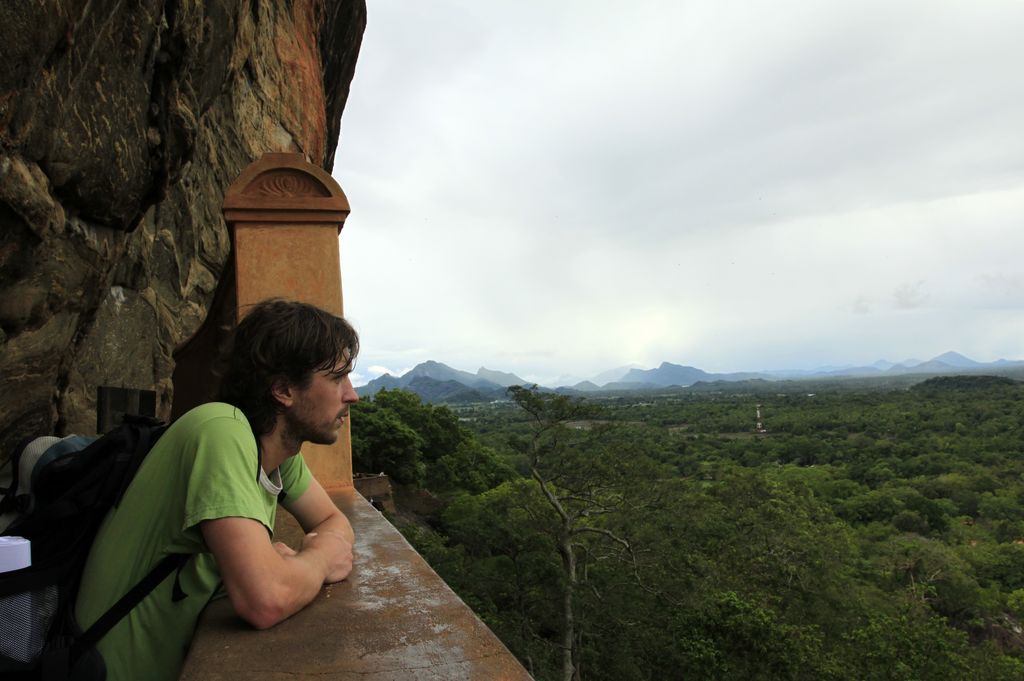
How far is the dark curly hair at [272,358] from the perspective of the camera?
5.45ft

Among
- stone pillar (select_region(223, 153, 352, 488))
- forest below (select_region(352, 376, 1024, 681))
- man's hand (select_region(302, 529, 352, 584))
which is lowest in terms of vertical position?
Answer: forest below (select_region(352, 376, 1024, 681))

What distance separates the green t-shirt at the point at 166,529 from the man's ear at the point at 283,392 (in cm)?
20

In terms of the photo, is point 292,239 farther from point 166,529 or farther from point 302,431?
point 166,529

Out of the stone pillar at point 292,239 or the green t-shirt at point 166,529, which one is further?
the stone pillar at point 292,239

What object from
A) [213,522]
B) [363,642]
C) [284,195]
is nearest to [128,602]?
[213,522]

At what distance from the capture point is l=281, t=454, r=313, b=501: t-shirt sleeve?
1990mm

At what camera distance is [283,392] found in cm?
168

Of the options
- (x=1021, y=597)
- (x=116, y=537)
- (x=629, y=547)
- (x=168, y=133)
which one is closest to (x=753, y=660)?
(x=629, y=547)

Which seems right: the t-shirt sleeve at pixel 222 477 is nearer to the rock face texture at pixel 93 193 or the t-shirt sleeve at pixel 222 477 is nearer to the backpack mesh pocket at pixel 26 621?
the backpack mesh pocket at pixel 26 621

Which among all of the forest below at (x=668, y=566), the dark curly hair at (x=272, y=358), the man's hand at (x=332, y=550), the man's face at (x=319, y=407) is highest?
the dark curly hair at (x=272, y=358)

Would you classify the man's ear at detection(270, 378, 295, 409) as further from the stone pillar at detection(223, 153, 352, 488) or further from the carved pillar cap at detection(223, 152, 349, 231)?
the carved pillar cap at detection(223, 152, 349, 231)

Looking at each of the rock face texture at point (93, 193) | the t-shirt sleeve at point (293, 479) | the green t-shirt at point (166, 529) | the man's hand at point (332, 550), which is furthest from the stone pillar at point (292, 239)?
the green t-shirt at point (166, 529)

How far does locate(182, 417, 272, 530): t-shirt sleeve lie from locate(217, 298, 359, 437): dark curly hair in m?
0.21

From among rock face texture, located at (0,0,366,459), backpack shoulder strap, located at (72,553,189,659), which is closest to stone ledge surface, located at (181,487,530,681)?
backpack shoulder strap, located at (72,553,189,659)
